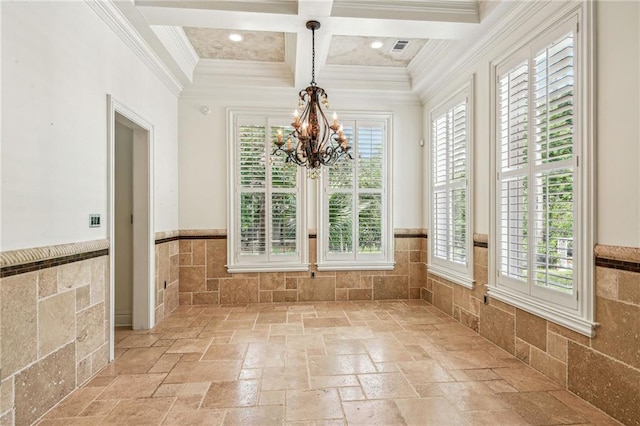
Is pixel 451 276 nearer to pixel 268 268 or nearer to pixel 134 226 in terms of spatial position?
pixel 268 268

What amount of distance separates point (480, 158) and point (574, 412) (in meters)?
2.25

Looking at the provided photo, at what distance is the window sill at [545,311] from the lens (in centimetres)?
222

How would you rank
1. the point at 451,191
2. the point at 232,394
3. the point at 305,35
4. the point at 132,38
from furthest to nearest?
the point at 451,191 < the point at 305,35 < the point at 132,38 < the point at 232,394

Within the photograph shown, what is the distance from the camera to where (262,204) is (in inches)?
183

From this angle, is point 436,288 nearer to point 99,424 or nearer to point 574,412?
point 574,412

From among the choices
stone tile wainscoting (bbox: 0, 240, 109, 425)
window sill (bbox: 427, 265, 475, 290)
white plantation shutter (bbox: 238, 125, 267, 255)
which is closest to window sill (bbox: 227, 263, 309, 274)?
white plantation shutter (bbox: 238, 125, 267, 255)

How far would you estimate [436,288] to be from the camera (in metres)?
4.44

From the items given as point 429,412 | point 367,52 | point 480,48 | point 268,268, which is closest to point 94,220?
point 268,268

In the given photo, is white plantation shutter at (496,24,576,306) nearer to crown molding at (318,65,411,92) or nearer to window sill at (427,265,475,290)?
window sill at (427,265,475,290)

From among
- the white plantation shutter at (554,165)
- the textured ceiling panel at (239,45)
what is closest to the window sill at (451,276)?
the white plantation shutter at (554,165)

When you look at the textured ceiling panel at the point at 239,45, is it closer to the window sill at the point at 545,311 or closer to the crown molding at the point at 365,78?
the crown molding at the point at 365,78

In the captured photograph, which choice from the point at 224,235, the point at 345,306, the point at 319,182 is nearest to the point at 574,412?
the point at 345,306

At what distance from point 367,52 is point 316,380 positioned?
364 centimetres

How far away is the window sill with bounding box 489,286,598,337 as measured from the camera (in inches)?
87.4
